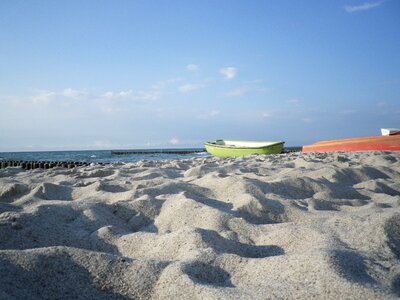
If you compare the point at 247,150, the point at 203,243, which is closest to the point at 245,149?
the point at 247,150

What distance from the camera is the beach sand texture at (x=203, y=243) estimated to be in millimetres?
1308

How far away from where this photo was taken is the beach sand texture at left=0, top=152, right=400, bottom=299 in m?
1.31

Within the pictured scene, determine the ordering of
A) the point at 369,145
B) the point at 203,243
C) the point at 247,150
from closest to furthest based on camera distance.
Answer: the point at 203,243 → the point at 369,145 → the point at 247,150

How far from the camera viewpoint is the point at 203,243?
1797 millimetres

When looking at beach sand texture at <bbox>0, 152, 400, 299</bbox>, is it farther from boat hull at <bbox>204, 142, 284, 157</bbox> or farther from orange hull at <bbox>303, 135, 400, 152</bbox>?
boat hull at <bbox>204, 142, 284, 157</bbox>

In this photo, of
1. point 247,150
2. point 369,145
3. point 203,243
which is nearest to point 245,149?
point 247,150

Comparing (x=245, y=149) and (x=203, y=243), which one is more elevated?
(x=245, y=149)

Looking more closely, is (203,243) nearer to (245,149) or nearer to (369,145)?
(369,145)

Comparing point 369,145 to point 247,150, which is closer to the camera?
point 369,145

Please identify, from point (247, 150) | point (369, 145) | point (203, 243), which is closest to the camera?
point (203, 243)

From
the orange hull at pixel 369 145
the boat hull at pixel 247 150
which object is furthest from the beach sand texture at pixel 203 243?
the boat hull at pixel 247 150

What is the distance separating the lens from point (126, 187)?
3613 mm

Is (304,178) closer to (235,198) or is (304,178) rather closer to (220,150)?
(235,198)

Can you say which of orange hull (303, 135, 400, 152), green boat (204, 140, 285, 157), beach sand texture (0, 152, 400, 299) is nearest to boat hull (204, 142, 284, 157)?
green boat (204, 140, 285, 157)
